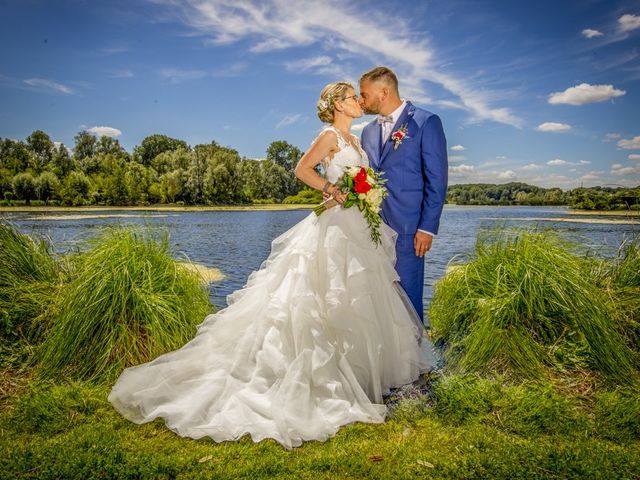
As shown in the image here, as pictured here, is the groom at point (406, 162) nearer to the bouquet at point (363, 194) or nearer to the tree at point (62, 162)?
the bouquet at point (363, 194)

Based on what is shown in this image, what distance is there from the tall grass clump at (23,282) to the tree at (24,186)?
4847 cm

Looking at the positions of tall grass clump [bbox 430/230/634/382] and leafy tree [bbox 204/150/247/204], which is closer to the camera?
tall grass clump [bbox 430/230/634/382]

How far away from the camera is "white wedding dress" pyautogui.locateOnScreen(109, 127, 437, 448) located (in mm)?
3482

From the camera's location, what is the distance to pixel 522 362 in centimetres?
444

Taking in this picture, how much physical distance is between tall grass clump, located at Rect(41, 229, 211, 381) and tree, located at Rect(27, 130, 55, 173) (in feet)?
181

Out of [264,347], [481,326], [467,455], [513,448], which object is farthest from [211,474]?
[481,326]

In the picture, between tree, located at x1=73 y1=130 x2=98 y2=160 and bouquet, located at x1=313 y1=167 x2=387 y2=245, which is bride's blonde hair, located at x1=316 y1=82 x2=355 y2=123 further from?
tree, located at x1=73 y1=130 x2=98 y2=160

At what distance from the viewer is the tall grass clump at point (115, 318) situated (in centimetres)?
446

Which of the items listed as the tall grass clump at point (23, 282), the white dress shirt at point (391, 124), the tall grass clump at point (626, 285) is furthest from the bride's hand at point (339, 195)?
the tall grass clump at point (23, 282)

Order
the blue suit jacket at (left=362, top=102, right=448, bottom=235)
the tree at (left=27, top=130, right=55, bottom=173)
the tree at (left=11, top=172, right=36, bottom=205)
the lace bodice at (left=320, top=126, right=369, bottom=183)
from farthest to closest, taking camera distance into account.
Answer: the tree at (left=27, top=130, right=55, bottom=173), the tree at (left=11, top=172, right=36, bottom=205), the blue suit jacket at (left=362, top=102, right=448, bottom=235), the lace bodice at (left=320, top=126, right=369, bottom=183)

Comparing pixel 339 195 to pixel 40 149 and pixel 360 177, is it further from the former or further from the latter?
pixel 40 149

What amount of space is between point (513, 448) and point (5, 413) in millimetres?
4137

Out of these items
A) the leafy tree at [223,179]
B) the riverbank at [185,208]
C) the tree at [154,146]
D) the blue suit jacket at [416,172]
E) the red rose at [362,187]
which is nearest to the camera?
the red rose at [362,187]

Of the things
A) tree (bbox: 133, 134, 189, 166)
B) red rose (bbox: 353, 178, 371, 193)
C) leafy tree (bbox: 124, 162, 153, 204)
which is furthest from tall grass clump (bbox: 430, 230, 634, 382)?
tree (bbox: 133, 134, 189, 166)
